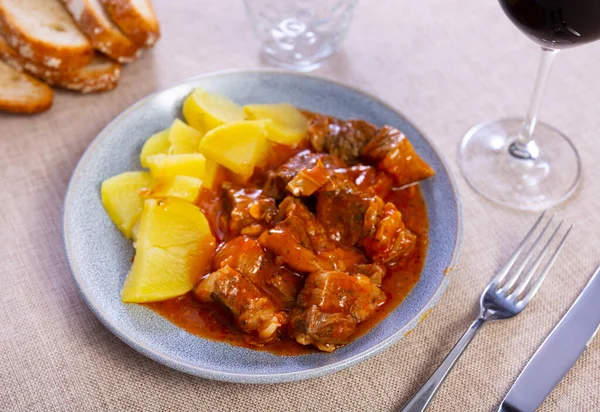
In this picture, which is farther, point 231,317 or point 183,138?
point 183,138

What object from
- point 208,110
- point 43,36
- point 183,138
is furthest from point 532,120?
point 43,36

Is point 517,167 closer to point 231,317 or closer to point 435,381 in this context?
point 435,381

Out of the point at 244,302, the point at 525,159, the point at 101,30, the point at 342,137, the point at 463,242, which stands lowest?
the point at 463,242

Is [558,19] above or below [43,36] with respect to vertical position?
above

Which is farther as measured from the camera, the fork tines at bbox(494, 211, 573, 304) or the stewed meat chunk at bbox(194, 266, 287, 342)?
the fork tines at bbox(494, 211, 573, 304)

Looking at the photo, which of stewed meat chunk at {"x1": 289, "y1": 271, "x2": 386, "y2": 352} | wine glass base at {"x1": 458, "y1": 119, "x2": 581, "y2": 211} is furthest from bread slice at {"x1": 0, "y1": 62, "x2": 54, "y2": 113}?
wine glass base at {"x1": 458, "y1": 119, "x2": 581, "y2": 211}

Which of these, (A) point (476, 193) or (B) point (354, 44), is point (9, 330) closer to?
(A) point (476, 193)

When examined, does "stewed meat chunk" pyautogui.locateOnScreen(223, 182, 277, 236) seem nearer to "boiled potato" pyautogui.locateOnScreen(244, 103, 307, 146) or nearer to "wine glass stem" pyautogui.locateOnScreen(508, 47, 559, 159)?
"boiled potato" pyautogui.locateOnScreen(244, 103, 307, 146)

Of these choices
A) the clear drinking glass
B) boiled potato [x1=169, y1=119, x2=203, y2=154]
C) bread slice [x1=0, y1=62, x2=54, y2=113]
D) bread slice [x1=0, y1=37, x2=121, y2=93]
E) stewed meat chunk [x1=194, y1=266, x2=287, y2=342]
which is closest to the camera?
stewed meat chunk [x1=194, y1=266, x2=287, y2=342]

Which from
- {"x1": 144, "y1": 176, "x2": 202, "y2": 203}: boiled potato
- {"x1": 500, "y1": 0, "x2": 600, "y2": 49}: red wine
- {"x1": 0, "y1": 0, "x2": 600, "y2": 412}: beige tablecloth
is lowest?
{"x1": 0, "y1": 0, "x2": 600, "y2": 412}: beige tablecloth
